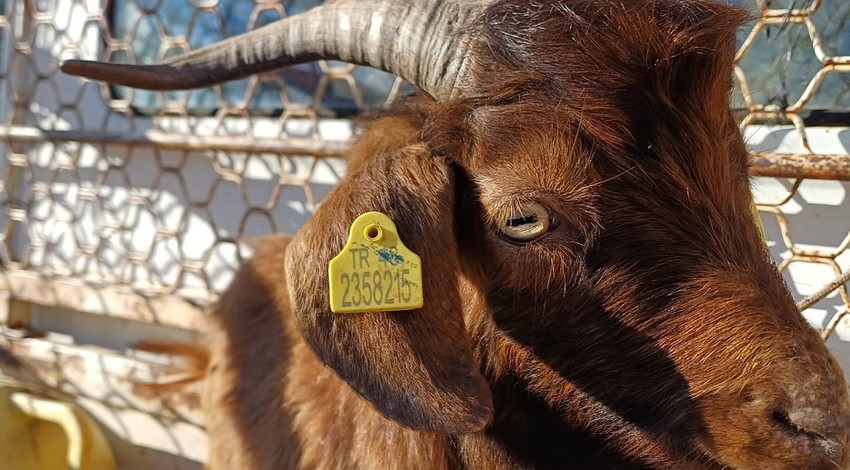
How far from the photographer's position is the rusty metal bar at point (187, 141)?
10.6 ft

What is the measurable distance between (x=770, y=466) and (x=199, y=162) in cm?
345

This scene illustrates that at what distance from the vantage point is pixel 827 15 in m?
2.54

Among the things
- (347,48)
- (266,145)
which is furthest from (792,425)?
(266,145)

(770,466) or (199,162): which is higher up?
(199,162)

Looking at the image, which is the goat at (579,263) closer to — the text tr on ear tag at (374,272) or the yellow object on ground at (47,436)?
the text tr on ear tag at (374,272)

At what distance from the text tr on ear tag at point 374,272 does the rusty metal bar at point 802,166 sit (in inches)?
49.5

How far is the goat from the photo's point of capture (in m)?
1.40

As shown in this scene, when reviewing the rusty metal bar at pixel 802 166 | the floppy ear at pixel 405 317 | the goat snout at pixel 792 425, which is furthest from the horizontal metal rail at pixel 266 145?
the goat snout at pixel 792 425

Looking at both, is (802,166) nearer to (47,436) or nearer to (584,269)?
(584,269)

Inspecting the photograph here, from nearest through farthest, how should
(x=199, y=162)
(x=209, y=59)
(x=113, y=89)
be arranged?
(x=209, y=59)
(x=199, y=162)
(x=113, y=89)

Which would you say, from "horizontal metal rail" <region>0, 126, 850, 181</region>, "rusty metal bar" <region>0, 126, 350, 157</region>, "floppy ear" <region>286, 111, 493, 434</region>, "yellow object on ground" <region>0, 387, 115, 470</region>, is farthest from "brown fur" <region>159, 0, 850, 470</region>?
"yellow object on ground" <region>0, 387, 115, 470</region>

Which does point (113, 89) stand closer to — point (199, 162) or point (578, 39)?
point (199, 162)

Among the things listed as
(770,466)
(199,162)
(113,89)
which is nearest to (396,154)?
(770,466)

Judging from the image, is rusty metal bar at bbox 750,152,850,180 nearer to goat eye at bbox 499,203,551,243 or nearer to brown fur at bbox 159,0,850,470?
brown fur at bbox 159,0,850,470
